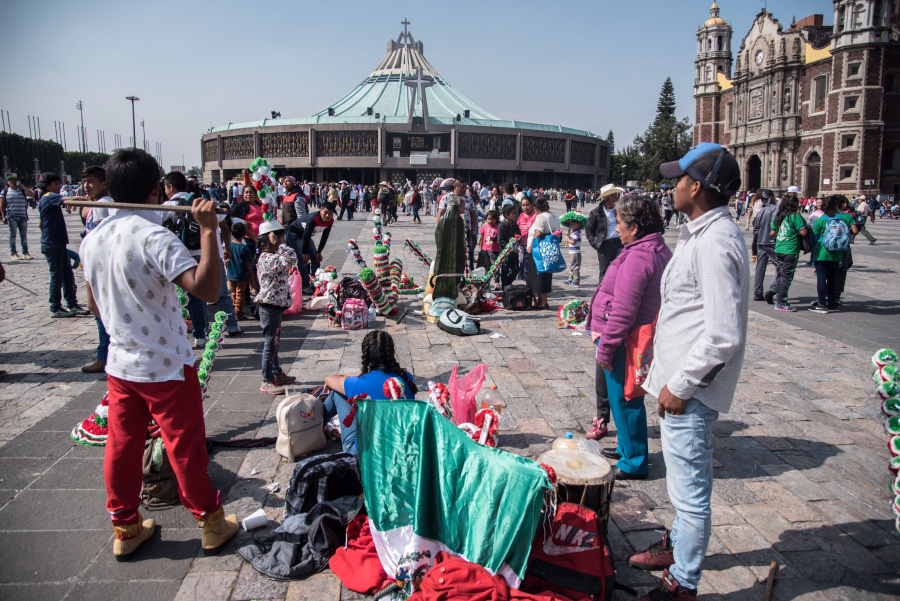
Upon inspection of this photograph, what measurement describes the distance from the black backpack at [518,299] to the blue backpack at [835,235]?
4283 mm

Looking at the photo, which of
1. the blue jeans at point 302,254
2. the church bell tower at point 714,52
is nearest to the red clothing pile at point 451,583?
the blue jeans at point 302,254

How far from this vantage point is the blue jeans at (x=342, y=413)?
3.46m

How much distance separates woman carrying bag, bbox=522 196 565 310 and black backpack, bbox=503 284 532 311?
0.13 metres

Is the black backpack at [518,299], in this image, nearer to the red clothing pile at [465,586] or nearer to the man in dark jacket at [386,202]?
the red clothing pile at [465,586]

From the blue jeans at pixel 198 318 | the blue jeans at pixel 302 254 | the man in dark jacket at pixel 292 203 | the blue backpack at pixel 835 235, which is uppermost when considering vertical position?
the man in dark jacket at pixel 292 203

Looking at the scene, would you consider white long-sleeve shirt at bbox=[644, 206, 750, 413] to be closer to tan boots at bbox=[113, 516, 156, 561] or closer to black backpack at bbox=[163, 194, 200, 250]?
tan boots at bbox=[113, 516, 156, 561]

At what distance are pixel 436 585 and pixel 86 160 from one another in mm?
81762

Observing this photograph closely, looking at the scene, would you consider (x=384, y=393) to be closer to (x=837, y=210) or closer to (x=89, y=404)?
(x=89, y=404)

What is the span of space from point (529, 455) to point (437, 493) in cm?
154

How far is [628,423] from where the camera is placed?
353cm

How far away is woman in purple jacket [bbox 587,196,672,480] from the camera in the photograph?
3432 millimetres

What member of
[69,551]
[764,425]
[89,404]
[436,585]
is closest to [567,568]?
[436,585]

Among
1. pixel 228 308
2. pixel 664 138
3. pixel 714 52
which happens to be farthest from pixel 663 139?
pixel 228 308

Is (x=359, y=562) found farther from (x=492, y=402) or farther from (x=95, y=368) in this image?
(x=95, y=368)
